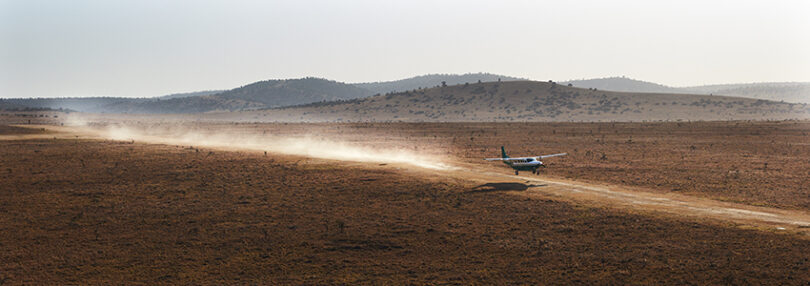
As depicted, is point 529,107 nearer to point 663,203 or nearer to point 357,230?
point 663,203

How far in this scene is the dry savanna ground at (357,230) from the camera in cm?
1423

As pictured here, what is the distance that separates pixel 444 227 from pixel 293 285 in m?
6.87

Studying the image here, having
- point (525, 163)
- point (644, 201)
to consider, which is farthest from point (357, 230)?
point (525, 163)

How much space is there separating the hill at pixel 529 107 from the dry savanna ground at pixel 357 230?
290 ft

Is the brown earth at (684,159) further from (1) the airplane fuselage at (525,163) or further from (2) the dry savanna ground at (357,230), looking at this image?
(1) the airplane fuselage at (525,163)

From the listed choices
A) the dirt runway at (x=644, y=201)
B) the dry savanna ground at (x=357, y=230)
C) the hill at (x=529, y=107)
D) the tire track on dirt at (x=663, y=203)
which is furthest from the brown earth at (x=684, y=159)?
the hill at (x=529, y=107)

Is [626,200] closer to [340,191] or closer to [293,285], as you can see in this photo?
[340,191]

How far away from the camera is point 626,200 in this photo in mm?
22453

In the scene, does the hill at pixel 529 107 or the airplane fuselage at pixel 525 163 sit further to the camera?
the hill at pixel 529 107

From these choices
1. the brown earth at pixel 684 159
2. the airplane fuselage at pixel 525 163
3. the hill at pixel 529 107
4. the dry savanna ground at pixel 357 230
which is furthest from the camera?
the hill at pixel 529 107

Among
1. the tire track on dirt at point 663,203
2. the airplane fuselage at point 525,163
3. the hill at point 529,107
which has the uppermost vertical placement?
the hill at point 529,107

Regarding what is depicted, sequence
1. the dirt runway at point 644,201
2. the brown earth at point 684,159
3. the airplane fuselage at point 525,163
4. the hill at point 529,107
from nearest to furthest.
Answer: the dirt runway at point 644,201 → the brown earth at point 684,159 → the airplane fuselage at point 525,163 → the hill at point 529,107

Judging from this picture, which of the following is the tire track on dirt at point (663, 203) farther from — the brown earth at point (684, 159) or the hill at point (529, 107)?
the hill at point (529, 107)

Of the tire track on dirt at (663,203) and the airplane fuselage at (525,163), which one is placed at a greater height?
the airplane fuselage at (525,163)
